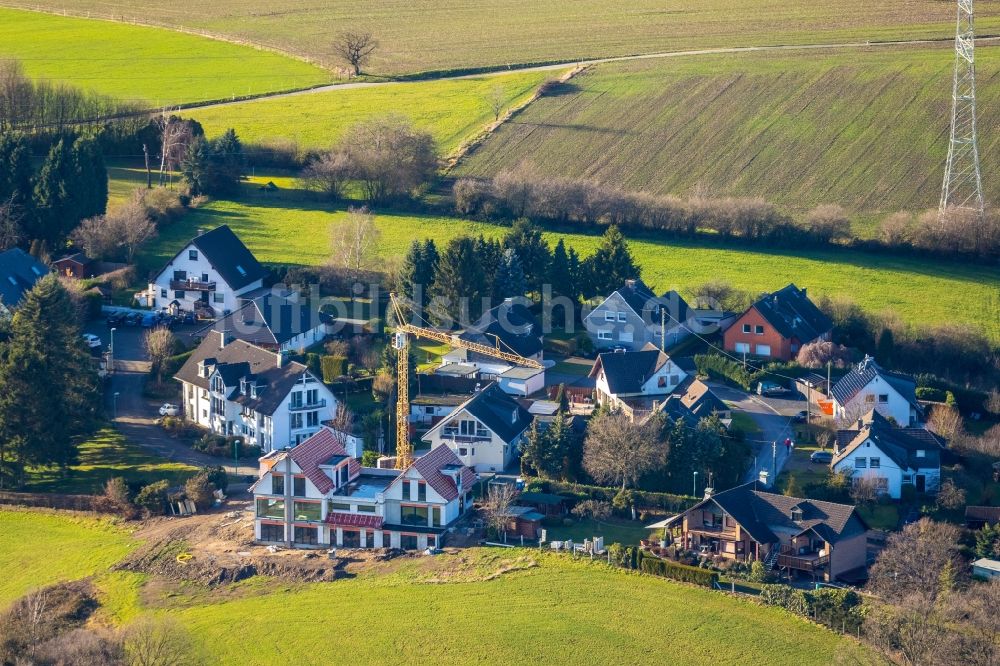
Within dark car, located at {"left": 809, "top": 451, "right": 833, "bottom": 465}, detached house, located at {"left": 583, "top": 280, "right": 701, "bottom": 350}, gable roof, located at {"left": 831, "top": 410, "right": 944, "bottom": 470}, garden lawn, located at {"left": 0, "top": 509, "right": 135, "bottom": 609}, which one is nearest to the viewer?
garden lawn, located at {"left": 0, "top": 509, "right": 135, "bottom": 609}

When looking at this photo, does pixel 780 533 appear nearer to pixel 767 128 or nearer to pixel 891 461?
pixel 891 461

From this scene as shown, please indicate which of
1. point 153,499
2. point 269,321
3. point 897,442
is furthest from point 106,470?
point 897,442

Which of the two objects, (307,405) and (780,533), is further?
(307,405)

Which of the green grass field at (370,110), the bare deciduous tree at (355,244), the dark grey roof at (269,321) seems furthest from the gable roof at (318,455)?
Result: the green grass field at (370,110)

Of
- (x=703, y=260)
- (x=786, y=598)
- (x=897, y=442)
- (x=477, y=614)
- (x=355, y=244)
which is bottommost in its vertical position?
(x=477, y=614)

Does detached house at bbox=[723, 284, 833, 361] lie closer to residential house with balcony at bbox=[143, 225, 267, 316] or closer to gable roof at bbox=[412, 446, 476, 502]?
gable roof at bbox=[412, 446, 476, 502]

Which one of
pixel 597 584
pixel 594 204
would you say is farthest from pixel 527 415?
pixel 594 204

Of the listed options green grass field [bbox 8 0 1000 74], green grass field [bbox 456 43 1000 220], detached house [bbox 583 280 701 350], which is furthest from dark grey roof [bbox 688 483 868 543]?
green grass field [bbox 8 0 1000 74]
